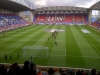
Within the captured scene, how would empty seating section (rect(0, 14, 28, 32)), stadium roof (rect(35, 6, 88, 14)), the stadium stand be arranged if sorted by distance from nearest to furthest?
1. the stadium stand
2. empty seating section (rect(0, 14, 28, 32))
3. stadium roof (rect(35, 6, 88, 14))

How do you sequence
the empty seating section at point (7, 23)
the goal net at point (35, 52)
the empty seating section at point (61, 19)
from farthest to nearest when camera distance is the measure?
the empty seating section at point (61, 19) < the empty seating section at point (7, 23) < the goal net at point (35, 52)

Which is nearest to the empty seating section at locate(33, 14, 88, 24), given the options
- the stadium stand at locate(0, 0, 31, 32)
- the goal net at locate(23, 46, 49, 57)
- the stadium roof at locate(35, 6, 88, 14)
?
the stadium roof at locate(35, 6, 88, 14)

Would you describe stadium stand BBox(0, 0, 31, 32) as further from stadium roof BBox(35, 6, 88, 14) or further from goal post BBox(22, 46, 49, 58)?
goal post BBox(22, 46, 49, 58)

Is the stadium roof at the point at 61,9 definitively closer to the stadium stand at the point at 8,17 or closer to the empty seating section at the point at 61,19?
the empty seating section at the point at 61,19

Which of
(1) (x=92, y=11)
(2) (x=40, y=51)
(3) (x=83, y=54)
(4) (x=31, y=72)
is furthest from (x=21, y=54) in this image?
(1) (x=92, y=11)

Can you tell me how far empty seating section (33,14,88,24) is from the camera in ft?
337

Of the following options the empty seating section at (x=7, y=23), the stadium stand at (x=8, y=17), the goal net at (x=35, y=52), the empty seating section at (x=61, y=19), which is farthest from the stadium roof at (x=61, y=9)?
the goal net at (x=35, y=52)

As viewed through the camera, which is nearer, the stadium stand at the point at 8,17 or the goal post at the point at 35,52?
the goal post at the point at 35,52

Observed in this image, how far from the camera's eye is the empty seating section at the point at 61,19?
102838 millimetres

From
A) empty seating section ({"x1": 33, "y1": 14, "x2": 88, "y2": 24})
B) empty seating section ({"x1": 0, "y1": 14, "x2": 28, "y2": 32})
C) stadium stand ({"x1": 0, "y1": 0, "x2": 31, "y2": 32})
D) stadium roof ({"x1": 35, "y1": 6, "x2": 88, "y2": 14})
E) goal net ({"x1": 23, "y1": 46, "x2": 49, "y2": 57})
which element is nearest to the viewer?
goal net ({"x1": 23, "y1": 46, "x2": 49, "y2": 57})

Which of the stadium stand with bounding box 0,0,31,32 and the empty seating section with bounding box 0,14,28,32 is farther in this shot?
the empty seating section with bounding box 0,14,28,32

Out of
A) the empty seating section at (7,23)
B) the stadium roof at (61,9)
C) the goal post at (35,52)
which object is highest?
the stadium roof at (61,9)

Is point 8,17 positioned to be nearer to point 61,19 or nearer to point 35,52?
point 61,19

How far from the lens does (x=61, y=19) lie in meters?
107
